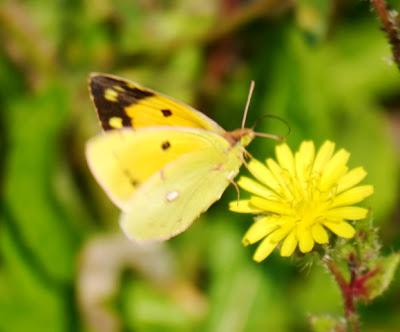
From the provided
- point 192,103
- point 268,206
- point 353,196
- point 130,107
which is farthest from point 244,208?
point 192,103

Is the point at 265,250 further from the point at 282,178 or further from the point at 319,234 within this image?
the point at 282,178

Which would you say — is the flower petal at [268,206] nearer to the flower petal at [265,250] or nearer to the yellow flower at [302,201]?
→ the yellow flower at [302,201]

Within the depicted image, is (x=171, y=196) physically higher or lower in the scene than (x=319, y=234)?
lower

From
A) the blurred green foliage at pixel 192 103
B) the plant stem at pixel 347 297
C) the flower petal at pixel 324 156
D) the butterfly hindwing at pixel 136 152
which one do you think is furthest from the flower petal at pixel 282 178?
the blurred green foliage at pixel 192 103

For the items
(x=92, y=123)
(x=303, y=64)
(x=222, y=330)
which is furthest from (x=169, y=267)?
(x=303, y=64)

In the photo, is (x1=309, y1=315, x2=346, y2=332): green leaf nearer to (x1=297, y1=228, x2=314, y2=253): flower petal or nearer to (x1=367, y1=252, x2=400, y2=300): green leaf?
(x1=367, y1=252, x2=400, y2=300): green leaf

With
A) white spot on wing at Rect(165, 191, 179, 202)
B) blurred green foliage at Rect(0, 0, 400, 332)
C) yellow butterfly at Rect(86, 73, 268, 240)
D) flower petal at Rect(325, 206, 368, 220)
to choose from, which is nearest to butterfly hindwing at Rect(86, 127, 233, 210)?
yellow butterfly at Rect(86, 73, 268, 240)
